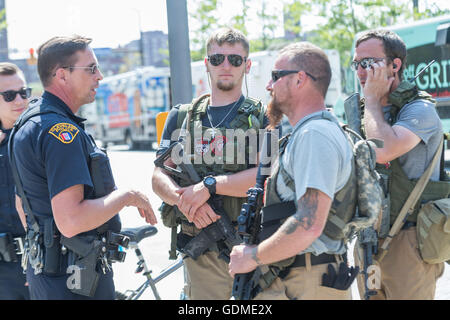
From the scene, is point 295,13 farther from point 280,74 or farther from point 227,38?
point 280,74

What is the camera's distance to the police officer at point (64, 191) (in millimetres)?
2723

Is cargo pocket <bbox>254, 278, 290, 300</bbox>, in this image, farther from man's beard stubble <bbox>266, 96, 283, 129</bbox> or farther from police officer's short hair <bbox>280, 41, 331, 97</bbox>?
police officer's short hair <bbox>280, 41, 331, 97</bbox>

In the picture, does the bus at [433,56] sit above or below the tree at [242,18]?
below

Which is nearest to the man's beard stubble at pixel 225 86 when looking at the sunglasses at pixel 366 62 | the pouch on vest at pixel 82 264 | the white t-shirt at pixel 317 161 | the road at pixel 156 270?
the sunglasses at pixel 366 62

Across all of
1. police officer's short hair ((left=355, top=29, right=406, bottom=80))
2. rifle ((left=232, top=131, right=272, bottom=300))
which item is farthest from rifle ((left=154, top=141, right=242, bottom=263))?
police officer's short hair ((left=355, top=29, right=406, bottom=80))

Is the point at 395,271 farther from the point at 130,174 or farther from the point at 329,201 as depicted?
the point at 130,174

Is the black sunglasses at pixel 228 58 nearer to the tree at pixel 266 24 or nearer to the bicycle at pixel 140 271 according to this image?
the bicycle at pixel 140 271

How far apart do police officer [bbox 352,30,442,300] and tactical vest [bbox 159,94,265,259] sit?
719 mm

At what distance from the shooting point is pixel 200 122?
349cm

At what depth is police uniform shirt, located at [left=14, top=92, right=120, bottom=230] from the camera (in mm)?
2703

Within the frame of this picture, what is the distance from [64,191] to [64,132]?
1.00ft

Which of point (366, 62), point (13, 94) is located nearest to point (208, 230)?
point (366, 62)

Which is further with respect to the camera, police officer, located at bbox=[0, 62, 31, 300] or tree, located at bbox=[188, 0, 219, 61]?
tree, located at bbox=[188, 0, 219, 61]

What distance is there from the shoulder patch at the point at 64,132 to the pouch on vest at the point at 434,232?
76.1 inches
